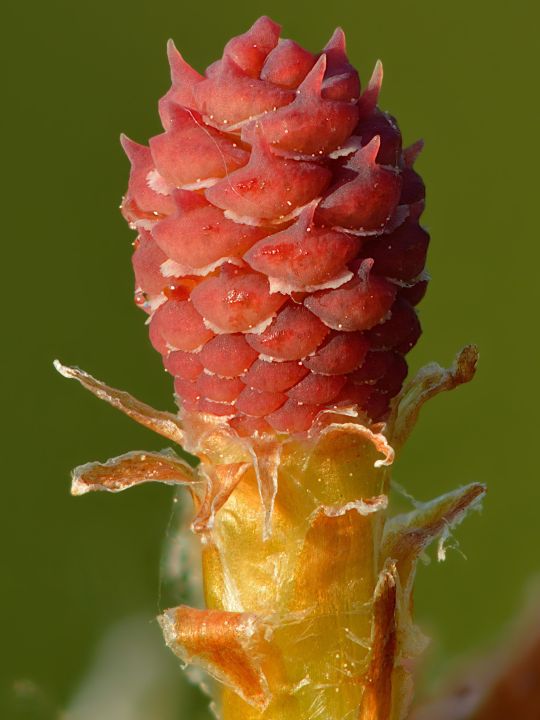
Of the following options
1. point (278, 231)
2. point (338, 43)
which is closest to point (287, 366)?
point (278, 231)

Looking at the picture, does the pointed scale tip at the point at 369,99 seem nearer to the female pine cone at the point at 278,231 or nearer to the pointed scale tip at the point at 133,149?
the female pine cone at the point at 278,231

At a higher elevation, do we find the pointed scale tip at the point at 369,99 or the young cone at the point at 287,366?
the pointed scale tip at the point at 369,99

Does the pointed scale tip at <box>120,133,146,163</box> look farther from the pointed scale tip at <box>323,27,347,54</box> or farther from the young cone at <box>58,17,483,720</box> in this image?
the pointed scale tip at <box>323,27,347,54</box>

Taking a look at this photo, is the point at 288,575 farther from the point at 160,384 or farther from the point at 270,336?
the point at 160,384

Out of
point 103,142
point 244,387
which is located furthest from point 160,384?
point 244,387

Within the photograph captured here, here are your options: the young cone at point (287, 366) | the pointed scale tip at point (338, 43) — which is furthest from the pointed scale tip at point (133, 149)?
the pointed scale tip at point (338, 43)

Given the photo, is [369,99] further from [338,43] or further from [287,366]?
[287,366]

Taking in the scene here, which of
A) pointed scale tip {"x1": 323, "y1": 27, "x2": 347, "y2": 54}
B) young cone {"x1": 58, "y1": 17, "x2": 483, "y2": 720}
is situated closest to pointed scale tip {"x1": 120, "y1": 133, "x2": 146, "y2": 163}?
young cone {"x1": 58, "y1": 17, "x2": 483, "y2": 720}
